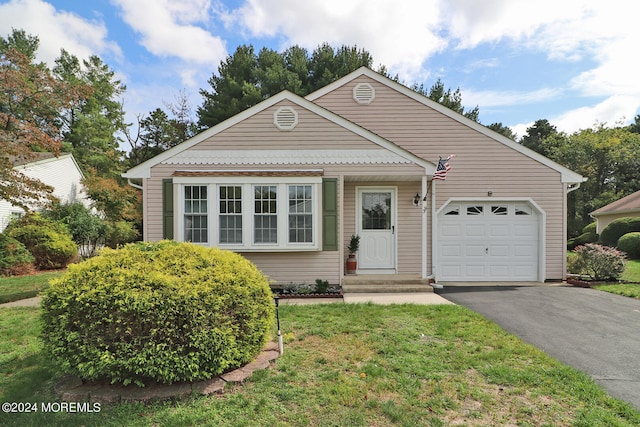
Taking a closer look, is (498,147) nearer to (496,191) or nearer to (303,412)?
(496,191)

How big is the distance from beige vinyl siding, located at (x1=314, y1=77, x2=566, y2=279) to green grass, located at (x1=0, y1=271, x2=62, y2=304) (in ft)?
31.3

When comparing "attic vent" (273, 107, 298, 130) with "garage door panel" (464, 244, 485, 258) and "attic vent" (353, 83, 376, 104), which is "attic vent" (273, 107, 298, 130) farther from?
"garage door panel" (464, 244, 485, 258)

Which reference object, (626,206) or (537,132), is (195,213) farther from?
(537,132)

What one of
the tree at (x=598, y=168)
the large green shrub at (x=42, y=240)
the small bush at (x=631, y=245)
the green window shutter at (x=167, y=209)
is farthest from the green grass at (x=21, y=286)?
the tree at (x=598, y=168)

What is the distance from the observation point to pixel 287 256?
7977 millimetres

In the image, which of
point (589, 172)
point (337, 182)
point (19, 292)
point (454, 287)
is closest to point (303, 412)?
point (337, 182)

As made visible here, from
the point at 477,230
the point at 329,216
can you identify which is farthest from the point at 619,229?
the point at 329,216

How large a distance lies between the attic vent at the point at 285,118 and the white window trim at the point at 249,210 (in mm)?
1360

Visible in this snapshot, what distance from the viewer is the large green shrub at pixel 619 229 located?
51.3ft

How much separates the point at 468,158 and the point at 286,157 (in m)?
5.18

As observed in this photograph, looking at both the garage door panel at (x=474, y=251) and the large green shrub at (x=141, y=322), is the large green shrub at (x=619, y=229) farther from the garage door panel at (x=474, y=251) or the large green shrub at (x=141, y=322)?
the large green shrub at (x=141, y=322)

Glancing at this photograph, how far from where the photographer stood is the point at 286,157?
26.3 feet

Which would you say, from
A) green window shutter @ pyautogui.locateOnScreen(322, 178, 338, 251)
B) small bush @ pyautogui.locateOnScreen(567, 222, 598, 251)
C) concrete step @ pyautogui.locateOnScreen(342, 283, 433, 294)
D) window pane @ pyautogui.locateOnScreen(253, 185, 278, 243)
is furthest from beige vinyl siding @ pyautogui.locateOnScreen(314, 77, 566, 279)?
small bush @ pyautogui.locateOnScreen(567, 222, 598, 251)

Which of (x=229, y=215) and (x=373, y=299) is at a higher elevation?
(x=229, y=215)
